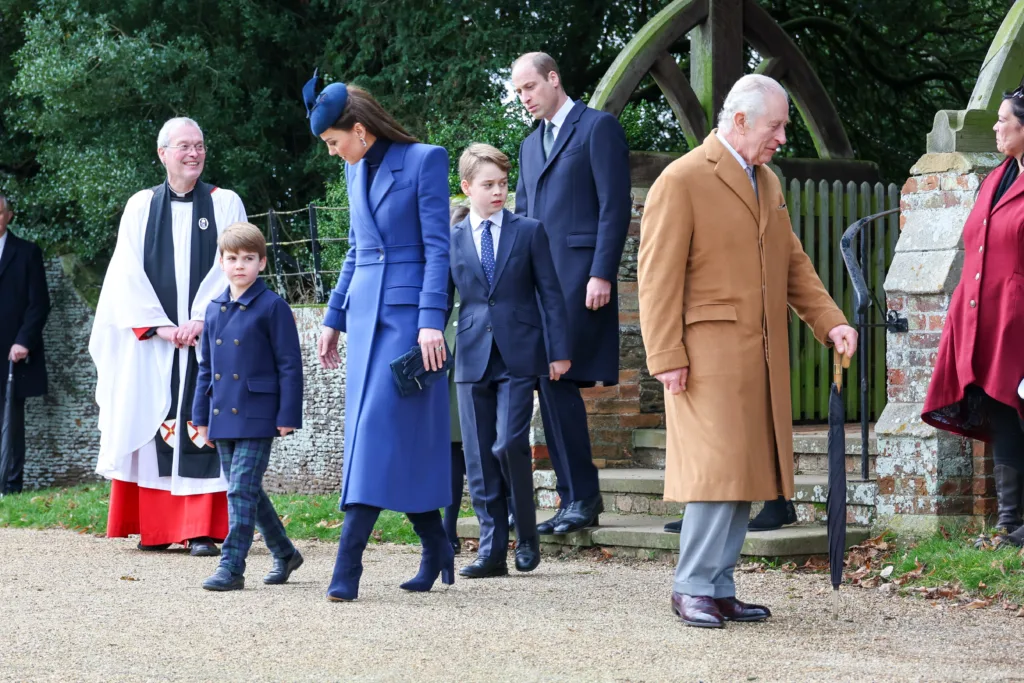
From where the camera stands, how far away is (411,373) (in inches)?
216

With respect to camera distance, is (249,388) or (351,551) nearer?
(351,551)

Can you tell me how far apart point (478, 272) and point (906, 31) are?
9.42m

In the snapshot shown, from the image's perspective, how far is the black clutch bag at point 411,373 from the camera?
5477mm

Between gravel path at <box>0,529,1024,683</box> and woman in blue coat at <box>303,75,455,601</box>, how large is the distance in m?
0.40

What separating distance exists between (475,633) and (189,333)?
131 inches

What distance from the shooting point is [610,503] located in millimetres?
7945

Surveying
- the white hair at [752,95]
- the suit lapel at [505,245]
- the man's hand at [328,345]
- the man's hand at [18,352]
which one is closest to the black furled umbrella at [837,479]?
the white hair at [752,95]

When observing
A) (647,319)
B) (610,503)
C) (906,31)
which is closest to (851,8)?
(906,31)

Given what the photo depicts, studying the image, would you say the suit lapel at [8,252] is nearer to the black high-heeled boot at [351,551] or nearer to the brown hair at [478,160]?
the brown hair at [478,160]

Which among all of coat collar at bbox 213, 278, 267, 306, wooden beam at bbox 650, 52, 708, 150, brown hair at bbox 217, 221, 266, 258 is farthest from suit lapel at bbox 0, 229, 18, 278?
brown hair at bbox 217, 221, 266, 258

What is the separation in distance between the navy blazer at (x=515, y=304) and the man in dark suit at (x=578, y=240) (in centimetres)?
48

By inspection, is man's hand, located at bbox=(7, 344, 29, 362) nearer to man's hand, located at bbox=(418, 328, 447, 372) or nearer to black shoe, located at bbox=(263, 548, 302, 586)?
black shoe, located at bbox=(263, 548, 302, 586)

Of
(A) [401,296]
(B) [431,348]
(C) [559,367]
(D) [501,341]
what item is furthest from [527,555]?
(A) [401,296]

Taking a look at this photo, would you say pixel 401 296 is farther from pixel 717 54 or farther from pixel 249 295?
pixel 717 54
